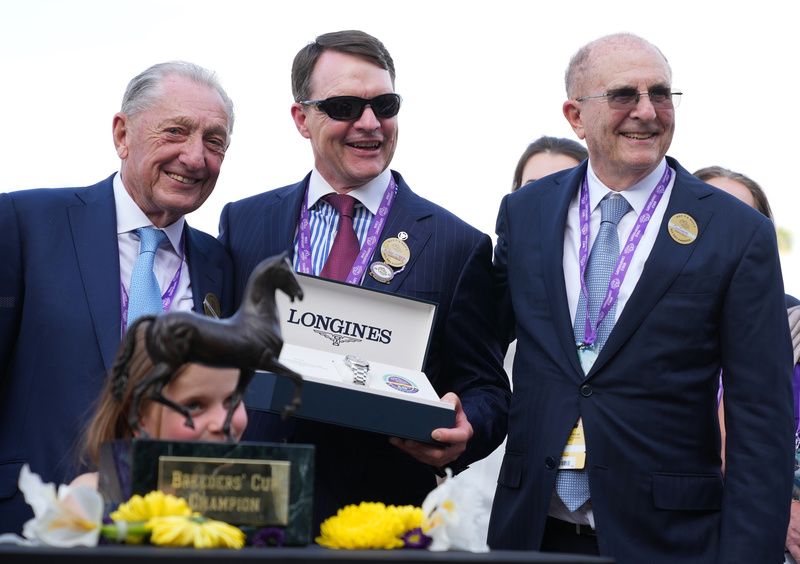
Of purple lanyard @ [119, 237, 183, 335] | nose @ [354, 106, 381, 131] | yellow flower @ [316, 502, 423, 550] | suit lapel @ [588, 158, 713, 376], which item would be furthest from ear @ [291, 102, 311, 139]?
yellow flower @ [316, 502, 423, 550]

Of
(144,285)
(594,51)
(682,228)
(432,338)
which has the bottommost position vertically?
(432,338)

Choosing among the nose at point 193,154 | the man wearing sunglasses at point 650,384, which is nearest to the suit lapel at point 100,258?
the nose at point 193,154

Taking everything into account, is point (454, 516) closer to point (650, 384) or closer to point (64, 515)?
point (64, 515)

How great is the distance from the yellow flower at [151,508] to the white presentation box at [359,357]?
134 cm

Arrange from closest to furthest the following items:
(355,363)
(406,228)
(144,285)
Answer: (355,363) < (144,285) < (406,228)

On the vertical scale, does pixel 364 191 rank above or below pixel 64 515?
above

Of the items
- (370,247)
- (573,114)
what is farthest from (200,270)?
(573,114)

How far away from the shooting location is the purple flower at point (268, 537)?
6.91ft

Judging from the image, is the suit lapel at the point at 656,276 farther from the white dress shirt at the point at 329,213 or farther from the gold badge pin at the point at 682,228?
the white dress shirt at the point at 329,213

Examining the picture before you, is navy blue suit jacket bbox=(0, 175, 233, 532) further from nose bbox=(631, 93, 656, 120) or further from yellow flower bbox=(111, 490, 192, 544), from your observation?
nose bbox=(631, 93, 656, 120)

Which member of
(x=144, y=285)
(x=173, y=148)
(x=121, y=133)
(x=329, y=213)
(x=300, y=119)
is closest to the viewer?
(x=144, y=285)

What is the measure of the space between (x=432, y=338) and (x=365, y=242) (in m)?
0.49

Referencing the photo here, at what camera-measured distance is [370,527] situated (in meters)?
2.20

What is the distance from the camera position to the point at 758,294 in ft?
12.7
